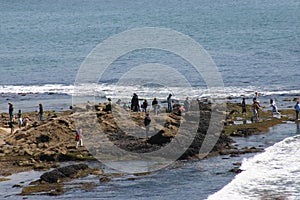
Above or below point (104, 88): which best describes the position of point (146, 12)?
above

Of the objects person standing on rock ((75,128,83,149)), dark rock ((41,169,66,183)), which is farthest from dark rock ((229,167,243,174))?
person standing on rock ((75,128,83,149))

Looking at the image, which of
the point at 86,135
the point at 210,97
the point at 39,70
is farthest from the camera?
the point at 39,70

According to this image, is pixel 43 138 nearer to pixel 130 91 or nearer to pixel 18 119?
pixel 18 119

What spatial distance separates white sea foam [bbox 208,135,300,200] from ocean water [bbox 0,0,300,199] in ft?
0.21

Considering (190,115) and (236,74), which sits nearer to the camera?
(190,115)

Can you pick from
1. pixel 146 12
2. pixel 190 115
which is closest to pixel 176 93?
pixel 190 115

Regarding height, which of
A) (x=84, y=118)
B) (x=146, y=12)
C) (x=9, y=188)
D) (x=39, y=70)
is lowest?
(x=9, y=188)

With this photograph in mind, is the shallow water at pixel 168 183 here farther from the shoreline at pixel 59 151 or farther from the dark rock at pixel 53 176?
the shoreline at pixel 59 151

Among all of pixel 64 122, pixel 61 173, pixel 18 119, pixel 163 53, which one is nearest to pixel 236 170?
pixel 61 173

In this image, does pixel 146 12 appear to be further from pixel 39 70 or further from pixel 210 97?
pixel 210 97

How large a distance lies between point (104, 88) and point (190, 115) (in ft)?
108

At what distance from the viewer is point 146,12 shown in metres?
185

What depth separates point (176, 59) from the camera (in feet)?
349

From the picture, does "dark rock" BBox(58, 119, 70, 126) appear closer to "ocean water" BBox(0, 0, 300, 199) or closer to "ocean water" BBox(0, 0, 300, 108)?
"ocean water" BBox(0, 0, 300, 199)
